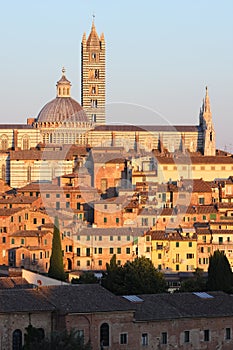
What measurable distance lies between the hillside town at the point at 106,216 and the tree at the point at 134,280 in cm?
166

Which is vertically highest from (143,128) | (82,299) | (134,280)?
(143,128)

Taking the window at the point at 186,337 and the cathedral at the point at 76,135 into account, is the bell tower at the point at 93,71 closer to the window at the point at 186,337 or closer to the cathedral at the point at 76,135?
the cathedral at the point at 76,135

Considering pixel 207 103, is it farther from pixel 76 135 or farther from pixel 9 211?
pixel 9 211

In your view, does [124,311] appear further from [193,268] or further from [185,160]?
[185,160]

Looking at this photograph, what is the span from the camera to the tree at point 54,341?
2334 cm

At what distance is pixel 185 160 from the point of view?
220ft

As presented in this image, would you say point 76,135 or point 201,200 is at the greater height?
point 76,135

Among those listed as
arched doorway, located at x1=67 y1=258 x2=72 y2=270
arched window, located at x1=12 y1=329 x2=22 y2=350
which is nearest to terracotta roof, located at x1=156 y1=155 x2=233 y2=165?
arched doorway, located at x1=67 y1=258 x2=72 y2=270

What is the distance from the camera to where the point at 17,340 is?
24000 millimetres

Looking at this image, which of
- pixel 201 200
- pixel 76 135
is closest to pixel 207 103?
pixel 76 135

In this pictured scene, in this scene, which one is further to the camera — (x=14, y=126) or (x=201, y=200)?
(x=14, y=126)

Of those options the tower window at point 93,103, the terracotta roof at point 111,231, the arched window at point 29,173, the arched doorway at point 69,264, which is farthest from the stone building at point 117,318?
the tower window at point 93,103

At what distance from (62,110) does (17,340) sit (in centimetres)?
5547

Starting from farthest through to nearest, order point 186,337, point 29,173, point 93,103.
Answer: point 93,103, point 29,173, point 186,337
